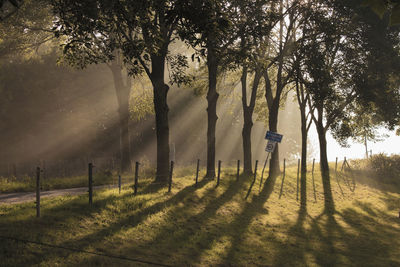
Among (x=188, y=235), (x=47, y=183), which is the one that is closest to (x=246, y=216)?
(x=188, y=235)

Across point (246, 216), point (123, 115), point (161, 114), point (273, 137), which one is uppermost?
point (123, 115)

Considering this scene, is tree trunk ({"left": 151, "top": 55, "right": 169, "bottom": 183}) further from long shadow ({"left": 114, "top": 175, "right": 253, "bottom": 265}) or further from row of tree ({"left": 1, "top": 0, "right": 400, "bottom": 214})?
long shadow ({"left": 114, "top": 175, "right": 253, "bottom": 265})

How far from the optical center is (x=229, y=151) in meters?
60.2

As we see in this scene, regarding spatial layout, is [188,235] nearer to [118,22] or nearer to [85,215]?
[85,215]

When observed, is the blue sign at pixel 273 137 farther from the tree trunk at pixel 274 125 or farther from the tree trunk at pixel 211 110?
the tree trunk at pixel 274 125

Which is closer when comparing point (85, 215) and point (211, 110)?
point (85, 215)

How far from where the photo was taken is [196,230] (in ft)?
42.9

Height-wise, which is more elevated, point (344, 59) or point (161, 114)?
point (344, 59)

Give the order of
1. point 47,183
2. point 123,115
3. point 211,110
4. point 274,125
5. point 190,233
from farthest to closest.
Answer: point 123,115
point 274,125
point 211,110
point 47,183
point 190,233

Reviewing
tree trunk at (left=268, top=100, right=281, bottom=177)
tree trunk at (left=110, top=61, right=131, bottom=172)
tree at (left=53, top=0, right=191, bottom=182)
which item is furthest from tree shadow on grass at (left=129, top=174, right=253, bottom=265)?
tree trunk at (left=110, top=61, right=131, bottom=172)

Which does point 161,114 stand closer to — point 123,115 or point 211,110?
point 211,110

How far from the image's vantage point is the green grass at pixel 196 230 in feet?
31.3

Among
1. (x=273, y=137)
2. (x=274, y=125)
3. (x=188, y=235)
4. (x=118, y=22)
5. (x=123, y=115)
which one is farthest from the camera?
(x=123, y=115)

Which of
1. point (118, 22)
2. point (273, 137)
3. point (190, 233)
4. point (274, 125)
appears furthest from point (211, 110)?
point (118, 22)
